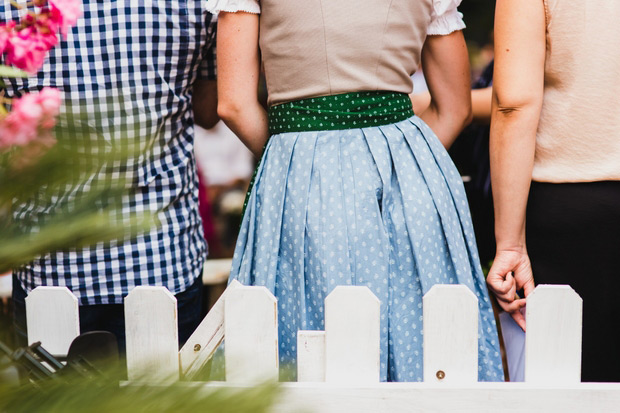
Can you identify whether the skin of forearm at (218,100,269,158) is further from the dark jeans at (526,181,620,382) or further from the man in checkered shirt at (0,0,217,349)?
the dark jeans at (526,181,620,382)

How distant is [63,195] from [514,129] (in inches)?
43.6

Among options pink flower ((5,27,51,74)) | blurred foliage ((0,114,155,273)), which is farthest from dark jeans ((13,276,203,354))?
blurred foliage ((0,114,155,273))

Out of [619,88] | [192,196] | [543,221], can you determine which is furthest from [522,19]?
[192,196]

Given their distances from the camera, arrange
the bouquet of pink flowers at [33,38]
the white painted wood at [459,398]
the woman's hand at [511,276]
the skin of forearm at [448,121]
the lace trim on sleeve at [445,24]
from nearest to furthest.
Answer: the bouquet of pink flowers at [33,38], the white painted wood at [459,398], the woman's hand at [511,276], the lace trim on sleeve at [445,24], the skin of forearm at [448,121]

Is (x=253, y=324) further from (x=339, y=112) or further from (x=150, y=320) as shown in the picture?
(x=339, y=112)

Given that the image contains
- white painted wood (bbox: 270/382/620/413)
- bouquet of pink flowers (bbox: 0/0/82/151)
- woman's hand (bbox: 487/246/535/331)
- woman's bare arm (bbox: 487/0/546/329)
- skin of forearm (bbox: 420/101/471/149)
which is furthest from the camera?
skin of forearm (bbox: 420/101/471/149)

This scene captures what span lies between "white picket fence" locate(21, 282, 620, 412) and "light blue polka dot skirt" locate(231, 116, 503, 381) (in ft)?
0.75

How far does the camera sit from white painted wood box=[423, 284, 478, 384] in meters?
1.12

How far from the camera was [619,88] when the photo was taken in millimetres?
1304

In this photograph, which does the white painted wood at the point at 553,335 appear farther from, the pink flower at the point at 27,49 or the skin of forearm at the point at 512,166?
the pink flower at the point at 27,49

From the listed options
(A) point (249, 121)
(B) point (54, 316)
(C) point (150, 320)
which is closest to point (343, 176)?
(A) point (249, 121)

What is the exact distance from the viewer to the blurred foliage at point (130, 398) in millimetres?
354

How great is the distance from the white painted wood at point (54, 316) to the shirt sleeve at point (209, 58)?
0.68 m

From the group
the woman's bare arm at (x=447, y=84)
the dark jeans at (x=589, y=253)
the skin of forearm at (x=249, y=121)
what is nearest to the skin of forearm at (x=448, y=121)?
the woman's bare arm at (x=447, y=84)
